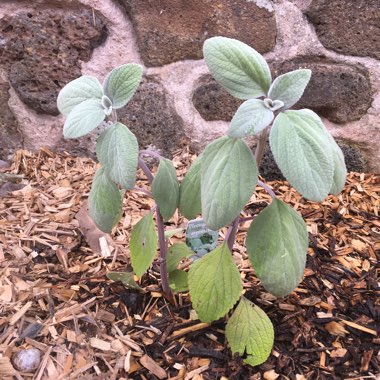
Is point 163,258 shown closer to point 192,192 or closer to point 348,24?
point 192,192

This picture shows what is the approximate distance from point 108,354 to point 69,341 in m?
0.09

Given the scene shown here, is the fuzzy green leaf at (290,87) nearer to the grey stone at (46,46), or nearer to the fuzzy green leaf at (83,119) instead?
the fuzzy green leaf at (83,119)

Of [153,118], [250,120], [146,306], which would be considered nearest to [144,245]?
[146,306]

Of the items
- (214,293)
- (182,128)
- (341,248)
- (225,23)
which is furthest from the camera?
(182,128)

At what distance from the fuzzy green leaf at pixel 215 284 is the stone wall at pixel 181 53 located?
27.0 inches

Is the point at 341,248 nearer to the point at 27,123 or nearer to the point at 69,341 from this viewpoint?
the point at 69,341

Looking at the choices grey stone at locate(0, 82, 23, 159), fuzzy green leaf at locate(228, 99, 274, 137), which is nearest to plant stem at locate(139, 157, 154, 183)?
fuzzy green leaf at locate(228, 99, 274, 137)

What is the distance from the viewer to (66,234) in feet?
4.39

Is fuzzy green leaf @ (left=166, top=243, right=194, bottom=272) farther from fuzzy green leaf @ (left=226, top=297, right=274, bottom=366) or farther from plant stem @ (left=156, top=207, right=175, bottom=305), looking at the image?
fuzzy green leaf @ (left=226, top=297, right=274, bottom=366)

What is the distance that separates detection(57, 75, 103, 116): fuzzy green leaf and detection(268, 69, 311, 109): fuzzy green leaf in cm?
31

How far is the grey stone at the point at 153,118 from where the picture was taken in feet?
4.96

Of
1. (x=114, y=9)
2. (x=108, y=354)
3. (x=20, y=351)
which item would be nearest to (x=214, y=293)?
(x=108, y=354)

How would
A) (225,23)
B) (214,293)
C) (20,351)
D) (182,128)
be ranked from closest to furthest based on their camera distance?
1. (214,293)
2. (20,351)
3. (225,23)
4. (182,128)

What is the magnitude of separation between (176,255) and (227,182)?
1.29 feet
